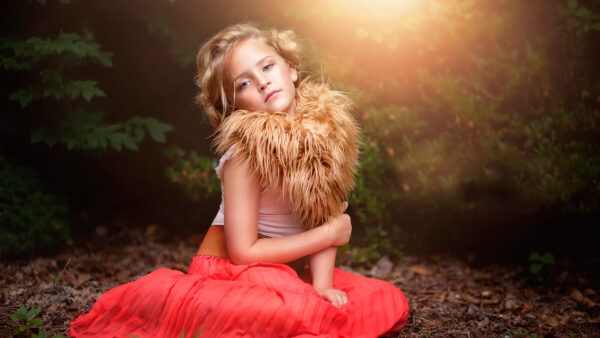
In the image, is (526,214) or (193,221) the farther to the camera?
(193,221)

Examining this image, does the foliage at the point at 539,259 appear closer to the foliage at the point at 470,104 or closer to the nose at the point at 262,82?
the foliage at the point at 470,104

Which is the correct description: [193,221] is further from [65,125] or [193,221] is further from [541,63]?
[541,63]

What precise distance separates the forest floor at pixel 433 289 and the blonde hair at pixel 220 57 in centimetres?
137

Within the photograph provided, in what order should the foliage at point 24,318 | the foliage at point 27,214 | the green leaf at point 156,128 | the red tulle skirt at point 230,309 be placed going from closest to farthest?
the red tulle skirt at point 230,309 → the foliage at point 24,318 → the foliage at point 27,214 → the green leaf at point 156,128

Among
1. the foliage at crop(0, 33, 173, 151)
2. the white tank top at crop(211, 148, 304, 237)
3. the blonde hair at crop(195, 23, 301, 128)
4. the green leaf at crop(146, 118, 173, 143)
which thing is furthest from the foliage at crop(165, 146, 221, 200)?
the white tank top at crop(211, 148, 304, 237)

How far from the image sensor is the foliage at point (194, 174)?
3969 mm

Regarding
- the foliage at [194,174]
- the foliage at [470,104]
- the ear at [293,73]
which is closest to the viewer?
the ear at [293,73]

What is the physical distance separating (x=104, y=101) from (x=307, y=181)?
290cm

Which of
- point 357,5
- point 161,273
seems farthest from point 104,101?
point 161,273

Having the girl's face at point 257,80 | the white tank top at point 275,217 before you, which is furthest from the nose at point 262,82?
the white tank top at point 275,217

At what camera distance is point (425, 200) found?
3.64m

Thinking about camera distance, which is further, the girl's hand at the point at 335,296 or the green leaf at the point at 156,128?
the green leaf at the point at 156,128

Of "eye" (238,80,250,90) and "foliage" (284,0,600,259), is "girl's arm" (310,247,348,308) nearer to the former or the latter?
"eye" (238,80,250,90)

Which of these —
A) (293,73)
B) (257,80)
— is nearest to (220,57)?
(257,80)
